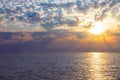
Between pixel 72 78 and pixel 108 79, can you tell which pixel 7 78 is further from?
pixel 108 79

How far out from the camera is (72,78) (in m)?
92.8

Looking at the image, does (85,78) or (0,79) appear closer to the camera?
(0,79)

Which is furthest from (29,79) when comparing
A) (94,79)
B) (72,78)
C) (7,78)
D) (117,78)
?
(117,78)

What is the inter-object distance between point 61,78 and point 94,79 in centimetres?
1178

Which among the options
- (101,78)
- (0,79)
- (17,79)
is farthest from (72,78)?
(0,79)

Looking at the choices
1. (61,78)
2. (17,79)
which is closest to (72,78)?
(61,78)

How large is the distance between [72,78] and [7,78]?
75.6 ft

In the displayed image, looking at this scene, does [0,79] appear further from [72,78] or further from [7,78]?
[72,78]

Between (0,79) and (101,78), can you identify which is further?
(101,78)

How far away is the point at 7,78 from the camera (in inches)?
3617

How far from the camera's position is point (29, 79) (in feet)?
292

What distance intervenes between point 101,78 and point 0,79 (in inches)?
1426

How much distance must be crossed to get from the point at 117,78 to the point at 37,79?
28990 mm

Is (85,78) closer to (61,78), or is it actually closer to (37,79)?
(61,78)
